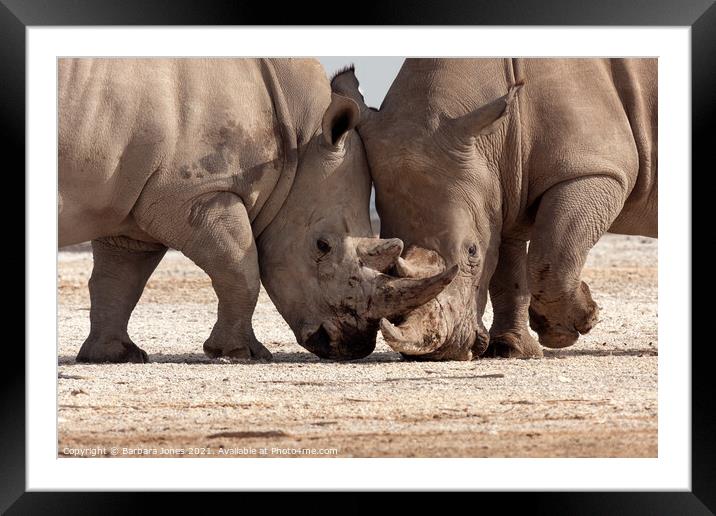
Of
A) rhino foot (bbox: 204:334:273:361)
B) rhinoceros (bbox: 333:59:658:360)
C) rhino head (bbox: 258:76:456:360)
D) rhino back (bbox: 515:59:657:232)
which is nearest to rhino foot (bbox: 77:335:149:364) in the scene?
rhino foot (bbox: 204:334:273:361)

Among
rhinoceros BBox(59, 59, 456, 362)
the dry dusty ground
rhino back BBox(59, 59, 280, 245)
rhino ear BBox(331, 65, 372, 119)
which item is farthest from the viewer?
rhino ear BBox(331, 65, 372, 119)

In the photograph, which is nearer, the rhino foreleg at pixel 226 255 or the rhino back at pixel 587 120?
the rhino foreleg at pixel 226 255

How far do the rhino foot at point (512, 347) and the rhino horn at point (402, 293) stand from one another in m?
1.08

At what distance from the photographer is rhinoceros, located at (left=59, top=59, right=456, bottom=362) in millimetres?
9680

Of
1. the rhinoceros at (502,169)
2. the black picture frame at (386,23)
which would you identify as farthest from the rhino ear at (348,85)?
the black picture frame at (386,23)

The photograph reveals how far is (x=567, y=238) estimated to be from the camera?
10.3m

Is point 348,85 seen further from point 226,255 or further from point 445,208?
point 226,255

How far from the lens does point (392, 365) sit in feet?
33.6

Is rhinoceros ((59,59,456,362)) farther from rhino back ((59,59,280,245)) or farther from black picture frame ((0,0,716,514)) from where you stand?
black picture frame ((0,0,716,514))

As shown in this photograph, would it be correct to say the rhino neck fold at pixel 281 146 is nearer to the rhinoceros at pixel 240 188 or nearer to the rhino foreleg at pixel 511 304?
the rhinoceros at pixel 240 188

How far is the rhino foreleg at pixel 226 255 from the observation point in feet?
33.1

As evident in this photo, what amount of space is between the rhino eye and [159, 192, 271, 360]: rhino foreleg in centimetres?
42

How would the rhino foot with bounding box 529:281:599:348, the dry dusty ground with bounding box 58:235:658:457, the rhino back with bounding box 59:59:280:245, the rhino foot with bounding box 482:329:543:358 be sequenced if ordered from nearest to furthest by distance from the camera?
the dry dusty ground with bounding box 58:235:658:457
the rhino back with bounding box 59:59:280:245
the rhino foot with bounding box 529:281:599:348
the rhino foot with bounding box 482:329:543:358

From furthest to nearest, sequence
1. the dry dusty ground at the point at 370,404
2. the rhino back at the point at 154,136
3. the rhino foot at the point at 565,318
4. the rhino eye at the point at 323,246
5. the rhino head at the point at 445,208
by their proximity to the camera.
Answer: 1. the rhino foot at the point at 565,318
2. the rhino eye at the point at 323,246
3. the rhino head at the point at 445,208
4. the rhino back at the point at 154,136
5. the dry dusty ground at the point at 370,404
